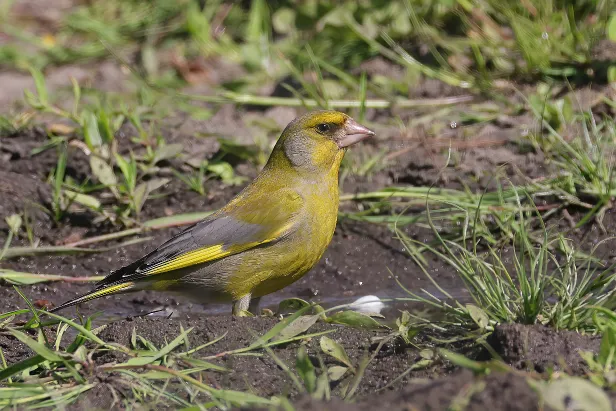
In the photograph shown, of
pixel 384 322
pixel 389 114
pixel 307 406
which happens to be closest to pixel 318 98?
pixel 389 114

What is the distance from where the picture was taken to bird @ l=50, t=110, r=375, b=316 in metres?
4.98

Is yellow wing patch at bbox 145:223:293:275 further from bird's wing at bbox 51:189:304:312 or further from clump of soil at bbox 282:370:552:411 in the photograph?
clump of soil at bbox 282:370:552:411

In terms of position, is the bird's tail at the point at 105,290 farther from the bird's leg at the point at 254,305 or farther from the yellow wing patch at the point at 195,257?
the bird's leg at the point at 254,305

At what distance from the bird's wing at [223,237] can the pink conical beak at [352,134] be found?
447 mm

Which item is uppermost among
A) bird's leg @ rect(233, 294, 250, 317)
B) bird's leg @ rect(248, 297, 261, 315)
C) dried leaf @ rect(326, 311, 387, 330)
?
dried leaf @ rect(326, 311, 387, 330)

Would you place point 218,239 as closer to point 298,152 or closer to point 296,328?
point 298,152

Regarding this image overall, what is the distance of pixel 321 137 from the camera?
543 cm

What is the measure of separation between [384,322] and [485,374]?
157cm

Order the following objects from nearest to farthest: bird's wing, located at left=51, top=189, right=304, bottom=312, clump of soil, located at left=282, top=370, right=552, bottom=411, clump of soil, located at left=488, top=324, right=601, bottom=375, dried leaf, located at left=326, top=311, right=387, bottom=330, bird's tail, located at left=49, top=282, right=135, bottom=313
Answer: clump of soil, located at left=282, top=370, right=552, bottom=411
clump of soil, located at left=488, top=324, right=601, bottom=375
dried leaf, located at left=326, top=311, right=387, bottom=330
bird's tail, located at left=49, top=282, right=135, bottom=313
bird's wing, located at left=51, top=189, right=304, bottom=312

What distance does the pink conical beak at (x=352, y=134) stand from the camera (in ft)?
17.8

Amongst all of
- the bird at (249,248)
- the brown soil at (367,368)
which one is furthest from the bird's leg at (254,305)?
the brown soil at (367,368)

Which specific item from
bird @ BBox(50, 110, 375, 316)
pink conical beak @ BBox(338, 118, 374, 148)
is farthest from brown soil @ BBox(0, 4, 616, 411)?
pink conical beak @ BBox(338, 118, 374, 148)

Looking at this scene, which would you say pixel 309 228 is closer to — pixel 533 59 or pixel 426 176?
pixel 426 176

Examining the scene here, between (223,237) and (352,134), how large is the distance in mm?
944
